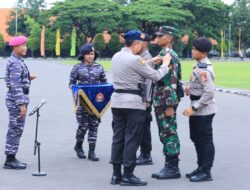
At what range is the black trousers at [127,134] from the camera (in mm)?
7133

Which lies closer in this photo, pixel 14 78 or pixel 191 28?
pixel 14 78

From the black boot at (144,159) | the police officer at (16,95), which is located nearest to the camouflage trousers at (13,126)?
the police officer at (16,95)

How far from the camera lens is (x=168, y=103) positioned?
7402mm

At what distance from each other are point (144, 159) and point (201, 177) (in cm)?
130

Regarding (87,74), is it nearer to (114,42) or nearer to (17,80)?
(17,80)

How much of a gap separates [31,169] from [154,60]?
2210 millimetres

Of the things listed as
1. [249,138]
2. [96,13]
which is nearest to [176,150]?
[249,138]

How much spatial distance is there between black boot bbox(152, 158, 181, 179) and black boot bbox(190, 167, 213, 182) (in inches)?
10.8

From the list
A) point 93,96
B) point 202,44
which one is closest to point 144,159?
point 93,96

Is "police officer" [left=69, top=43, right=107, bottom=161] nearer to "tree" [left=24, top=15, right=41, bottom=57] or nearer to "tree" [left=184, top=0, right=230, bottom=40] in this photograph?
"tree" [left=184, top=0, right=230, bottom=40]

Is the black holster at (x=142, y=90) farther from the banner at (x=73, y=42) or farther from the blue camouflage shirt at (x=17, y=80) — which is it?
the banner at (x=73, y=42)

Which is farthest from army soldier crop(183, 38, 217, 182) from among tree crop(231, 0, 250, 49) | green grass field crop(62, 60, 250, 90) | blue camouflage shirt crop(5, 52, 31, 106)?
tree crop(231, 0, 250, 49)

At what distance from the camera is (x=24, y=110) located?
789cm

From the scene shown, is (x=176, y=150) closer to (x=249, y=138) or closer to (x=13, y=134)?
(x=13, y=134)
